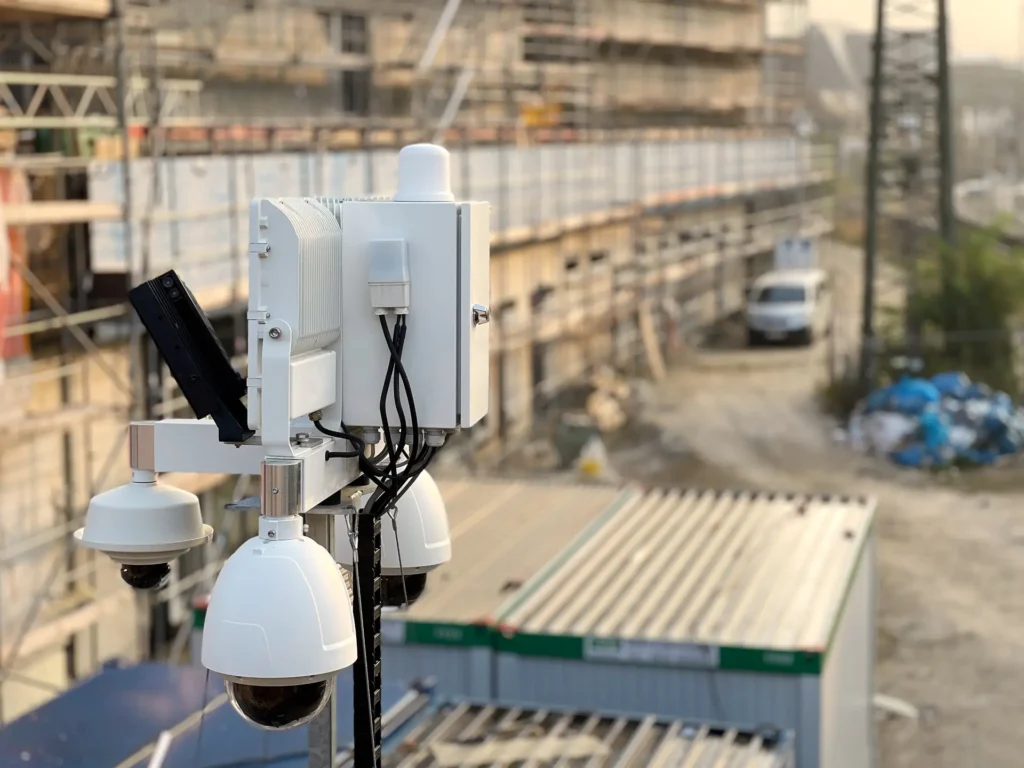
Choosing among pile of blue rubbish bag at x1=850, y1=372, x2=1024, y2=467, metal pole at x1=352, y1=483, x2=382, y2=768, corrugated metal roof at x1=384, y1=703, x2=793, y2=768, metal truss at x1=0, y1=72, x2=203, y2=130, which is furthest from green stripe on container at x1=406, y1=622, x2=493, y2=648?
pile of blue rubbish bag at x1=850, y1=372, x2=1024, y2=467

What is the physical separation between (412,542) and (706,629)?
4.12 m

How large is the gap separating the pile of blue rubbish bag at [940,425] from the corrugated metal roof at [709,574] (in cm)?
1368

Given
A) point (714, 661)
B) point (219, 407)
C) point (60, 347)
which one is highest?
point (219, 407)

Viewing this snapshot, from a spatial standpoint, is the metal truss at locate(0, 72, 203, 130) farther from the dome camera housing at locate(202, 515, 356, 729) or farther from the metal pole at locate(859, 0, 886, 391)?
the metal pole at locate(859, 0, 886, 391)

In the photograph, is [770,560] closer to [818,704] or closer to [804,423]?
[818,704]

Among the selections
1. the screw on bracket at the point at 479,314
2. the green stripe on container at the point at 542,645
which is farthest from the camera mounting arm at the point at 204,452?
the green stripe on container at the point at 542,645

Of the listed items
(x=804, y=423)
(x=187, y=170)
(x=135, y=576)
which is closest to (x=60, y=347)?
(x=187, y=170)

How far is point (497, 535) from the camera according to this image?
9602mm

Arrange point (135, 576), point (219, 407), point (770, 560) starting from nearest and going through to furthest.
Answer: point (219, 407), point (135, 576), point (770, 560)

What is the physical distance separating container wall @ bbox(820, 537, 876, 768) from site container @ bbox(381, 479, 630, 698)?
5.18ft

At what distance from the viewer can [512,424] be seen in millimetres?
21750

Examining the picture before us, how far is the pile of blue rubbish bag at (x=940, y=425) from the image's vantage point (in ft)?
78.7

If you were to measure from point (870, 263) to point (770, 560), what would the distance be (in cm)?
1855

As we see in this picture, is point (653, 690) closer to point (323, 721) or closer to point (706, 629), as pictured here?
point (706, 629)
